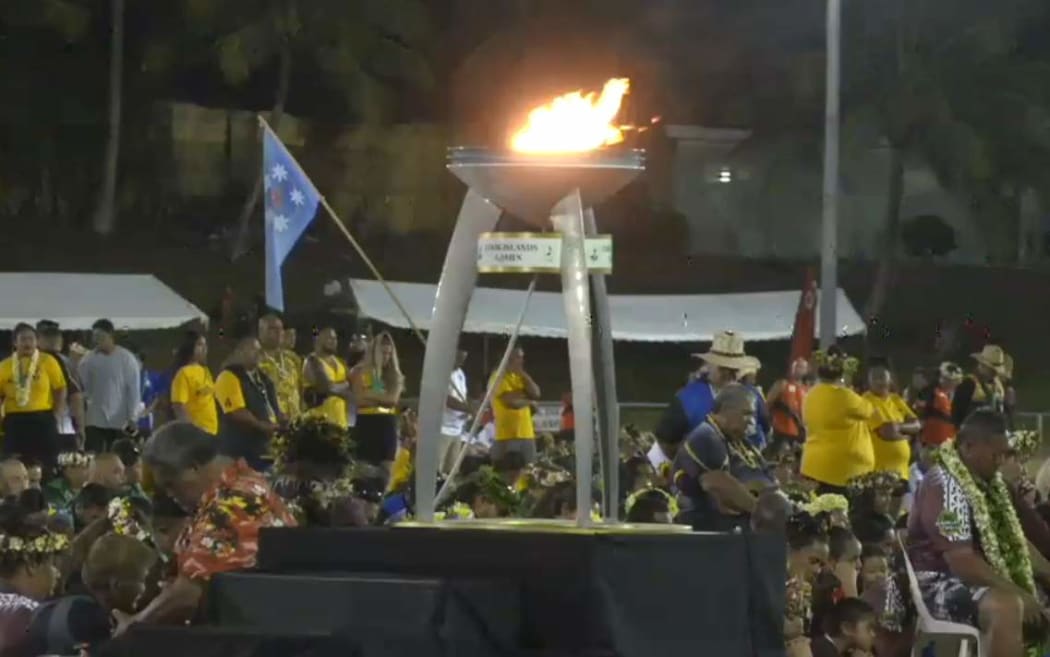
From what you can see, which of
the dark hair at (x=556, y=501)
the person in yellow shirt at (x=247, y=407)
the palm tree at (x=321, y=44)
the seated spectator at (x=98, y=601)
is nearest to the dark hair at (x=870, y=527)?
the dark hair at (x=556, y=501)

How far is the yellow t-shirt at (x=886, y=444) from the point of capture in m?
15.3

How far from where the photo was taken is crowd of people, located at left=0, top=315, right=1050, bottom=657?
649 cm

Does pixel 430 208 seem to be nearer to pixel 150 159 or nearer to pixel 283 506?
pixel 150 159

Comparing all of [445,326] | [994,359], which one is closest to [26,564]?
[445,326]

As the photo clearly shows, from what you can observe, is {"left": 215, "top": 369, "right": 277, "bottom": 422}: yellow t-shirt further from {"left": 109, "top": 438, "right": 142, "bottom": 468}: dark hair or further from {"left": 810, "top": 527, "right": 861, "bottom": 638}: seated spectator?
{"left": 810, "top": 527, "right": 861, "bottom": 638}: seated spectator

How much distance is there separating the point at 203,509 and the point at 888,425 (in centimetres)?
983

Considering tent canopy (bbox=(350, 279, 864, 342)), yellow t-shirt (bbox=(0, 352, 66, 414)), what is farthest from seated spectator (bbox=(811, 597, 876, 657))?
tent canopy (bbox=(350, 279, 864, 342))

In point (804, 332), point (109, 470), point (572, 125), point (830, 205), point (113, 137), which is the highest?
point (113, 137)

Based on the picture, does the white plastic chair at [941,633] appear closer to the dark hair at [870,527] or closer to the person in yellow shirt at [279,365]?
the dark hair at [870,527]

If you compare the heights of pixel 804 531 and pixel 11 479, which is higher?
pixel 11 479

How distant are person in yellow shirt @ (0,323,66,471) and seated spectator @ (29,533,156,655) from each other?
890cm

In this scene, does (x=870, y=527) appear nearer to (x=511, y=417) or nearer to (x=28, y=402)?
(x=511, y=417)

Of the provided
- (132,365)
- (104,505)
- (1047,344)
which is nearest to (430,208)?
(1047,344)

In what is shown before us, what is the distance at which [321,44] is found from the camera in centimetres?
3844
